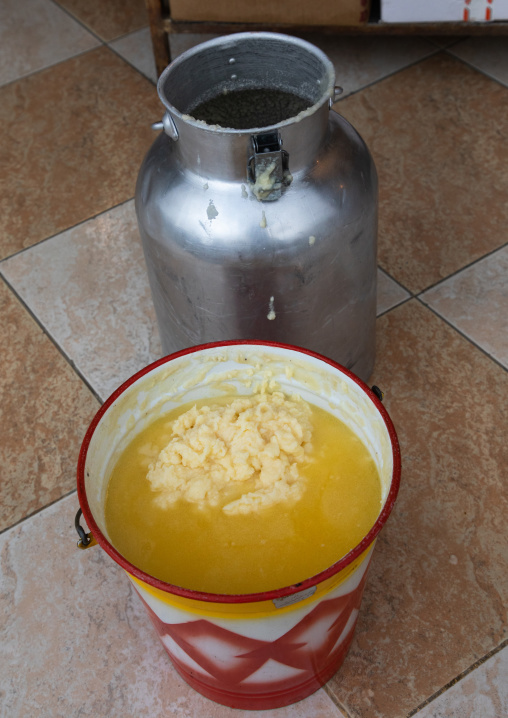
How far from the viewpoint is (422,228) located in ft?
4.54

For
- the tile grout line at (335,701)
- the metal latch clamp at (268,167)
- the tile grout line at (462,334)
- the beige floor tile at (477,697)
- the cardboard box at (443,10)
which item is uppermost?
the metal latch clamp at (268,167)

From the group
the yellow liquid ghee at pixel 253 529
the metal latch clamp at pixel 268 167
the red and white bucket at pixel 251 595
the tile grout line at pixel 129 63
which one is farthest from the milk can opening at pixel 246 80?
the tile grout line at pixel 129 63

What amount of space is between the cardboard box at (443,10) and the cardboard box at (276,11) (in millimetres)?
52

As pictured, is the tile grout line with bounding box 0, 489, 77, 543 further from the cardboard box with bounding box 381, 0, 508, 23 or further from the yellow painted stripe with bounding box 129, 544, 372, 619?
the cardboard box with bounding box 381, 0, 508, 23

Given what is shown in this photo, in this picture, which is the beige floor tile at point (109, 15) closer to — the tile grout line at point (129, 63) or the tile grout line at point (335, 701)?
the tile grout line at point (129, 63)

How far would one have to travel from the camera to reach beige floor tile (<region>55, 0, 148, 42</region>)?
1.87 m

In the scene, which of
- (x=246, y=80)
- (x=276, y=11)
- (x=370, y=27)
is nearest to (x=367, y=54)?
(x=370, y=27)

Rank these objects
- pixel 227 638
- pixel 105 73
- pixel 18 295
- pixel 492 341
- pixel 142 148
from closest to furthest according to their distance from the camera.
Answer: pixel 227 638
pixel 492 341
pixel 18 295
pixel 142 148
pixel 105 73

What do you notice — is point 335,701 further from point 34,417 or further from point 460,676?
point 34,417

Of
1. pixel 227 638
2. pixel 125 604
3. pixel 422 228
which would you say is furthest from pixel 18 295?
pixel 227 638

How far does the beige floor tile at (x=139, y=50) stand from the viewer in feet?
5.75

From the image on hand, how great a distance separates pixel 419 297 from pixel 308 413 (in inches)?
20.0

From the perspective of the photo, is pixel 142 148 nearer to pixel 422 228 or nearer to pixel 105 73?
pixel 105 73

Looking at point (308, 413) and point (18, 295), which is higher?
point (308, 413)
